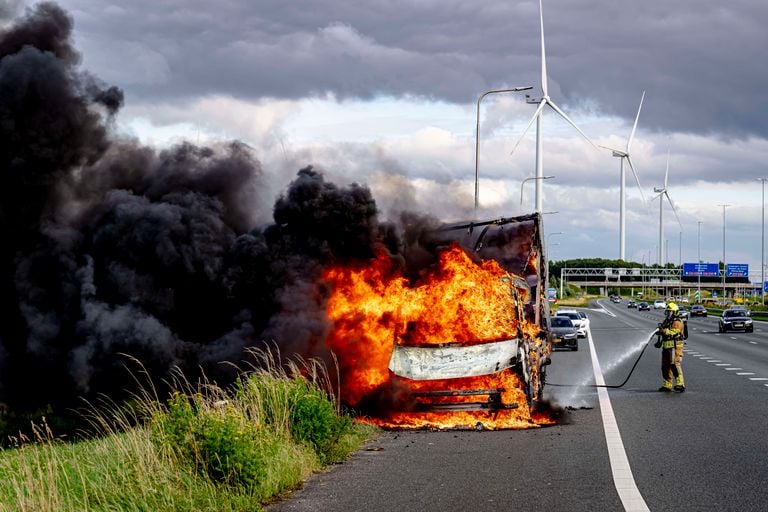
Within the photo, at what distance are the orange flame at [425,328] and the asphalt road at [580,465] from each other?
2.46 ft

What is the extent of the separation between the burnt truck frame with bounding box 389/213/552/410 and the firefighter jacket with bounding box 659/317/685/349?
4.02 m

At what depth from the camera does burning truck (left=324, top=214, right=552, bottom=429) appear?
552 inches

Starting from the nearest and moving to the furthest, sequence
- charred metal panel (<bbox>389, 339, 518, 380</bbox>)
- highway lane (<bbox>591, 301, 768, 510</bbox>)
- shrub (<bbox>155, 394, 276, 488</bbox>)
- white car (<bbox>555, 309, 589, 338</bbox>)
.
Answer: shrub (<bbox>155, 394, 276, 488</bbox>), highway lane (<bbox>591, 301, 768, 510</bbox>), charred metal panel (<bbox>389, 339, 518, 380</bbox>), white car (<bbox>555, 309, 589, 338</bbox>)

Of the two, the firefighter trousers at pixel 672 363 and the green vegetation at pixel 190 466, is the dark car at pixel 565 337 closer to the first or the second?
the firefighter trousers at pixel 672 363

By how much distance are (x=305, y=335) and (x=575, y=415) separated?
4.83 m

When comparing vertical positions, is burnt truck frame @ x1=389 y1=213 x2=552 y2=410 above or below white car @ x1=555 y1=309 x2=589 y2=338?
above

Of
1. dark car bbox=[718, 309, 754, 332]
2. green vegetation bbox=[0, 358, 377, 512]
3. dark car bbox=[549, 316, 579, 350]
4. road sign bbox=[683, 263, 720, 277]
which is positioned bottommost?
dark car bbox=[718, 309, 754, 332]

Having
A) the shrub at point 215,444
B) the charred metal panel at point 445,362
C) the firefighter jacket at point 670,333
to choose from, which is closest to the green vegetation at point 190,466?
the shrub at point 215,444

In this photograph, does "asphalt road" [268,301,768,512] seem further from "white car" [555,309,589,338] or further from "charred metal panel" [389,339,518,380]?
"white car" [555,309,589,338]

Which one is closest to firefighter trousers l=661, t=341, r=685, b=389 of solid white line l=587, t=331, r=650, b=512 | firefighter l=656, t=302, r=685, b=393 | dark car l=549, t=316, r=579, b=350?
firefighter l=656, t=302, r=685, b=393

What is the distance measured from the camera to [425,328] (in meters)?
15.0

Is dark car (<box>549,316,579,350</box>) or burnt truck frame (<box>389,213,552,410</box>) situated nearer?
burnt truck frame (<box>389,213,552,410</box>)

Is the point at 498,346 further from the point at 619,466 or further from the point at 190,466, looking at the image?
the point at 190,466

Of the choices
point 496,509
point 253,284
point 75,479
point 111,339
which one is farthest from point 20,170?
point 496,509
